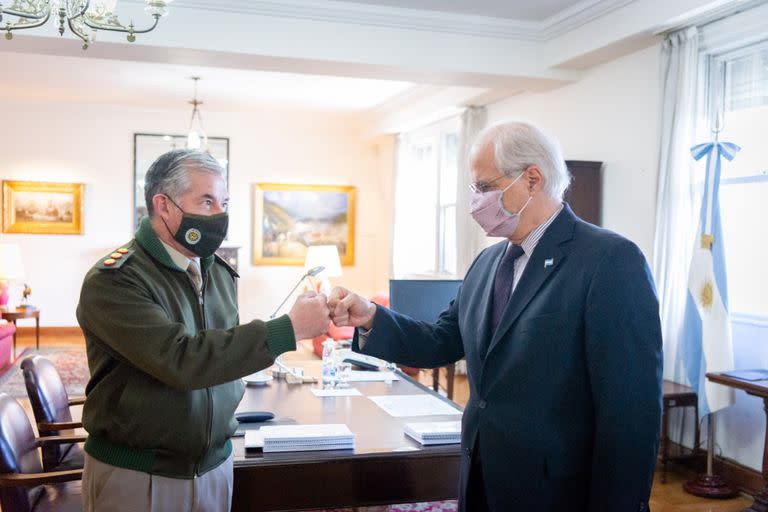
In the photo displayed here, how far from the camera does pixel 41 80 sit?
29.2 feet

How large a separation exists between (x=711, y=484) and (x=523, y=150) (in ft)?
11.5

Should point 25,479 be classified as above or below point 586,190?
below

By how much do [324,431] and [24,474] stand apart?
3.21 ft

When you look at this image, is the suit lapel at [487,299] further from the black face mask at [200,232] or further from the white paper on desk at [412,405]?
the white paper on desk at [412,405]

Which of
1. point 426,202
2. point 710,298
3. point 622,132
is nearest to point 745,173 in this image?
Answer: point 710,298

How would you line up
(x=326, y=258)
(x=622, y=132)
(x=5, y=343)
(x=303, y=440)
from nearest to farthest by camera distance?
(x=303, y=440) → (x=622, y=132) → (x=5, y=343) → (x=326, y=258)

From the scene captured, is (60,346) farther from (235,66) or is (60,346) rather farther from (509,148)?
(509,148)

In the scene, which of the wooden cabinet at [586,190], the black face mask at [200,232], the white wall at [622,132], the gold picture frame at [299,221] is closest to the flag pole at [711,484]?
the white wall at [622,132]

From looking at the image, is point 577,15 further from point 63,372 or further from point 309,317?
point 63,372

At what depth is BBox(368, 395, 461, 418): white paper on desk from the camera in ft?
10.1

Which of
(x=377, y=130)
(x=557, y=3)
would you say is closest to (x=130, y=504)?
(x=557, y=3)

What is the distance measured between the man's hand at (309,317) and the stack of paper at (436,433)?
79 centimetres

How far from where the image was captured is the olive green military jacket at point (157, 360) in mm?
→ 1737

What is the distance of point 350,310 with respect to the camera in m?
2.21
